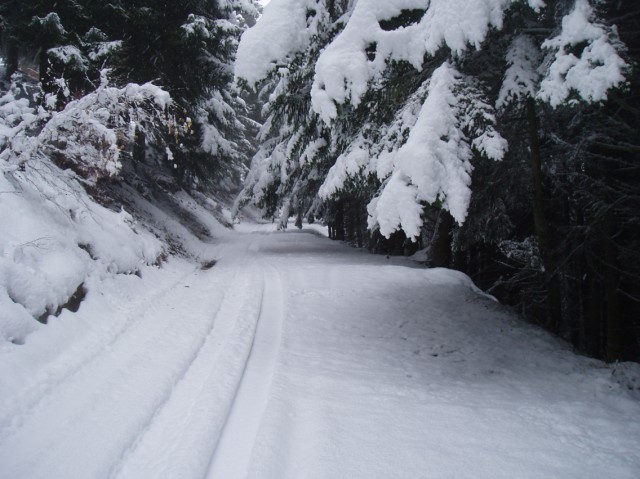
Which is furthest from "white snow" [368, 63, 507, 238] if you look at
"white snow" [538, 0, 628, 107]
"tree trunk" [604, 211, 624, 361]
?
"tree trunk" [604, 211, 624, 361]

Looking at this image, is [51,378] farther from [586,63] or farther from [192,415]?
[586,63]

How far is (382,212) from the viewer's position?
13.1 ft

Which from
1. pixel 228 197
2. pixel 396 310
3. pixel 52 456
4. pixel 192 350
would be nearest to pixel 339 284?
pixel 396 310

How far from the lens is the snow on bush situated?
4316 millimetres

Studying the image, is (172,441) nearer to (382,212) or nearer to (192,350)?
(192,350)

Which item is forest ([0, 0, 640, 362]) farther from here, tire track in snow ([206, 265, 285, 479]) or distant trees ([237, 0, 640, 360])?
tire track in snow ([206, 265, 285, 479])

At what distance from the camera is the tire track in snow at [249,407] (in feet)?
9.11

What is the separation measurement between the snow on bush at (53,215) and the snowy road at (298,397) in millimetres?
424

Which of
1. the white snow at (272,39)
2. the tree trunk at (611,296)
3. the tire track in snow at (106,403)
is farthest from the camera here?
the tree trunk at (611,296)

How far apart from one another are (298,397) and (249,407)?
0.47 m

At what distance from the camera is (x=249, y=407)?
3.51 metres

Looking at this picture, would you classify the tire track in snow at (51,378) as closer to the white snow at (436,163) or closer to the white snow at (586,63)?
the white snow at (436,163)

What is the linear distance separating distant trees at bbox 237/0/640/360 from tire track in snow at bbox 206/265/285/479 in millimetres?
2005

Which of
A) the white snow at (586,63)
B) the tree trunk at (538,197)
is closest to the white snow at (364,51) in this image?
the white snow at (586,63)
